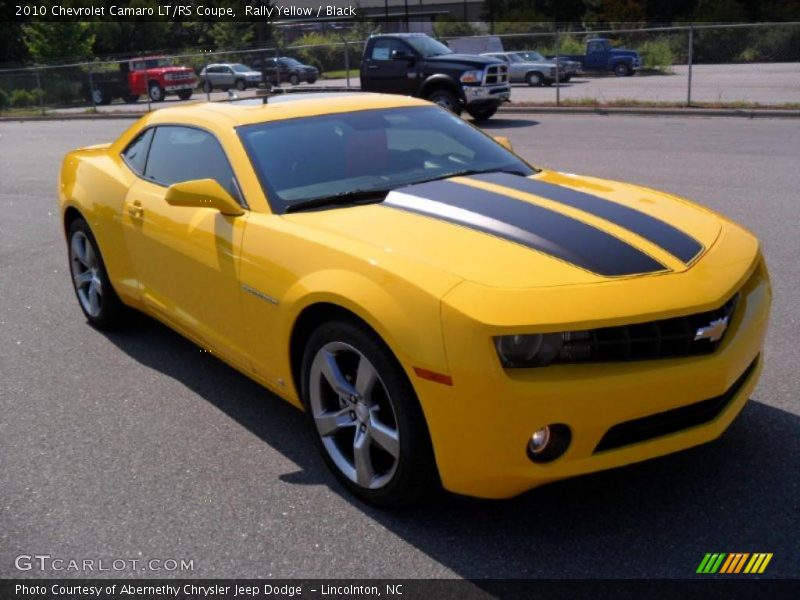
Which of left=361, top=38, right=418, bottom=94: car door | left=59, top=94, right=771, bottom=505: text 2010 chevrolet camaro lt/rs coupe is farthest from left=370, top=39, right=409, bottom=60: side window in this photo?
left=59, top=94, right=771, bottom=505: text 2010 chevrolet camaro lt/rs coupe

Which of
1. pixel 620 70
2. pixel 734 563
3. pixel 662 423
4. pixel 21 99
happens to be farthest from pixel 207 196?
pixel 620 70

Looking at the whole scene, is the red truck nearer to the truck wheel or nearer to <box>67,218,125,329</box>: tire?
the truck wheel

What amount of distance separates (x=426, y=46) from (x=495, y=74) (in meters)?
1.83

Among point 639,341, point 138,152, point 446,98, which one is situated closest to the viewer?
point 639,341

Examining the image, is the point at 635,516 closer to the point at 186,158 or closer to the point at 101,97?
the point at 186,158

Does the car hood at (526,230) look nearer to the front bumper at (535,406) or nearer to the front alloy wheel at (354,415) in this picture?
the front bumper at (535,406)

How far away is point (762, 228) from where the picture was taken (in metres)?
7.58

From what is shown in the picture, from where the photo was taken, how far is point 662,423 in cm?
303

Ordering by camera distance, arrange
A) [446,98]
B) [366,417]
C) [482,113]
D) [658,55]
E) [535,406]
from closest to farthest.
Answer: [535,406] < [366,417] < [446,98] < [482,113] < [658,55]

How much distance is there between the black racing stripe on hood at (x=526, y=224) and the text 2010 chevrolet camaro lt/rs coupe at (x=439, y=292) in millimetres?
12

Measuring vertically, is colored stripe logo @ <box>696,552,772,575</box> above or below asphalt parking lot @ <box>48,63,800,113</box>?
below

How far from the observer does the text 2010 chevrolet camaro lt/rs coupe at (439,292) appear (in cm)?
287

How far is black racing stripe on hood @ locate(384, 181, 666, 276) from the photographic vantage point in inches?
126

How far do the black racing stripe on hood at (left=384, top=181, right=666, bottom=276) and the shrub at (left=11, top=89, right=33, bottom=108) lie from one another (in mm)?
35312
